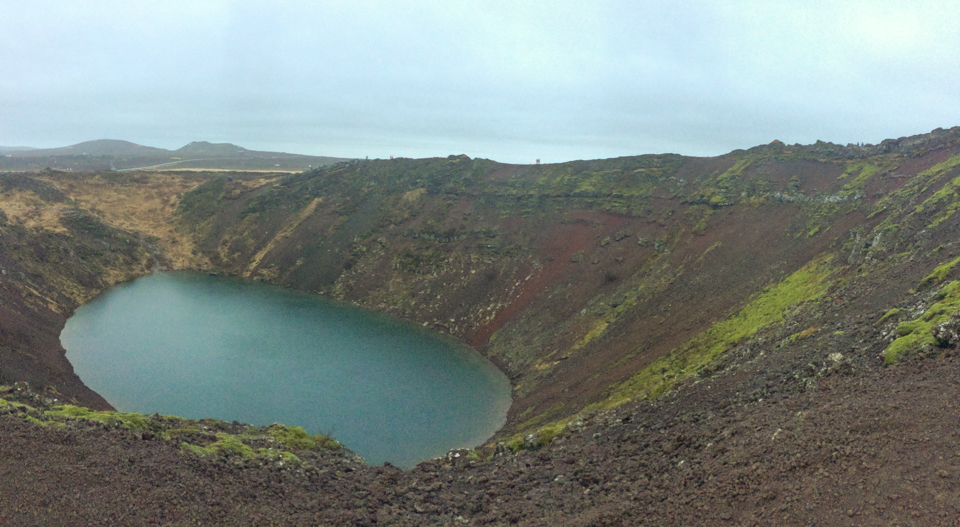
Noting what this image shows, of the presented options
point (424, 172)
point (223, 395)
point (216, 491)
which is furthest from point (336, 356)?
point (424, 172)

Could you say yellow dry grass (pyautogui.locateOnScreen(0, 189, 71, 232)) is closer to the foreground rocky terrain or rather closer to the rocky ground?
the foreground rocky terrain

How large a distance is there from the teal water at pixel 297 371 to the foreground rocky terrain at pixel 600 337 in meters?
3.19

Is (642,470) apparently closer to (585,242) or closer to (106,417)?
(106,417)

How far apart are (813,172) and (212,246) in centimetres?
9016

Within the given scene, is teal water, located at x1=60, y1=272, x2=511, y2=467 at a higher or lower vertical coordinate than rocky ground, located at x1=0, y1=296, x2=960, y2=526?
lower

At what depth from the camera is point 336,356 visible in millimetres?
46000

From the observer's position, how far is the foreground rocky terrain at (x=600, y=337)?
14.7 meters

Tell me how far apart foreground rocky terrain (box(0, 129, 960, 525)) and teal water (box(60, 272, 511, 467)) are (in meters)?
3.19

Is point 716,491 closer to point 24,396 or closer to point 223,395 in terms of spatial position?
point 24,396

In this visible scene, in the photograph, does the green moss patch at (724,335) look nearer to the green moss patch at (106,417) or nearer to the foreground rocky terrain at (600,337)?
the foreground rocky terrain at (600,337)

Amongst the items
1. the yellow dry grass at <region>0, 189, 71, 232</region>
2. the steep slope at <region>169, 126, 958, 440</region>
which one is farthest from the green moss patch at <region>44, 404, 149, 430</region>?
the yellow dry grass at <region>0, 189, 71, 232</region>

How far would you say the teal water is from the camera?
34.1 m

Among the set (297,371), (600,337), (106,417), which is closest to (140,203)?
(297,371)

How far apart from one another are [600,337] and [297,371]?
26717 millimetres
